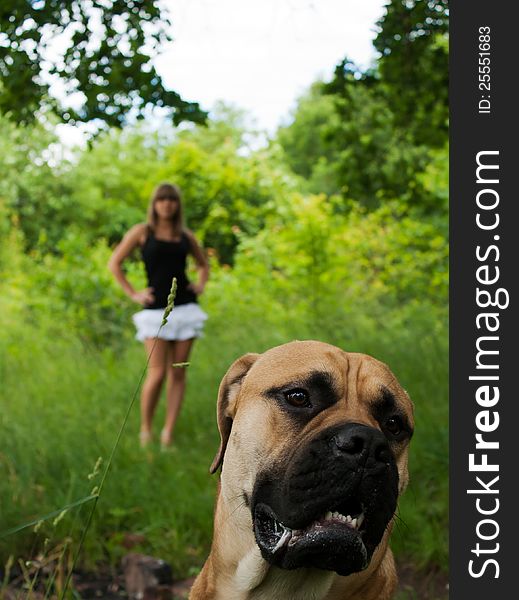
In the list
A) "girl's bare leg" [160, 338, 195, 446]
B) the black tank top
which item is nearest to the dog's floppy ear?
"girl's bare leg" [160, 338, 195, 446]

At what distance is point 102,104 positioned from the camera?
12.8ft

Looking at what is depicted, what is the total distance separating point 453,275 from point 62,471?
10.3 feet

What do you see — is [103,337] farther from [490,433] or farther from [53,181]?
[53,181]

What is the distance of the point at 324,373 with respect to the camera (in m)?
2.31

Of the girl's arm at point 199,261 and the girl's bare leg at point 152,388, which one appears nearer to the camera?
the girl's bare leg at point 152,388

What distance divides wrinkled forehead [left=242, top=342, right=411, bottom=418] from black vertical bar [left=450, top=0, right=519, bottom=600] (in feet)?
1.19

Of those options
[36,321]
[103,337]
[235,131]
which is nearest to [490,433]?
[103,337]

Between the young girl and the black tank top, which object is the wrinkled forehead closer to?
the young girl

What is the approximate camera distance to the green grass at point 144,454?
4.34 metres

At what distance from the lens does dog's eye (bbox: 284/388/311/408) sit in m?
2.30

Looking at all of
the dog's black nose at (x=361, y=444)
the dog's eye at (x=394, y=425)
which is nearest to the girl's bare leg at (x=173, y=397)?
the dog's eye at (x=394, y=425)

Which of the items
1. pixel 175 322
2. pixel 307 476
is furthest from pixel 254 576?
pixel 175 322

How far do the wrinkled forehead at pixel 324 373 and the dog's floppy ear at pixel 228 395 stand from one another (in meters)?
0.10

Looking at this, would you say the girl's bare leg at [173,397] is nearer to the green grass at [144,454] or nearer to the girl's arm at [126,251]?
the green grass at [144,454]
